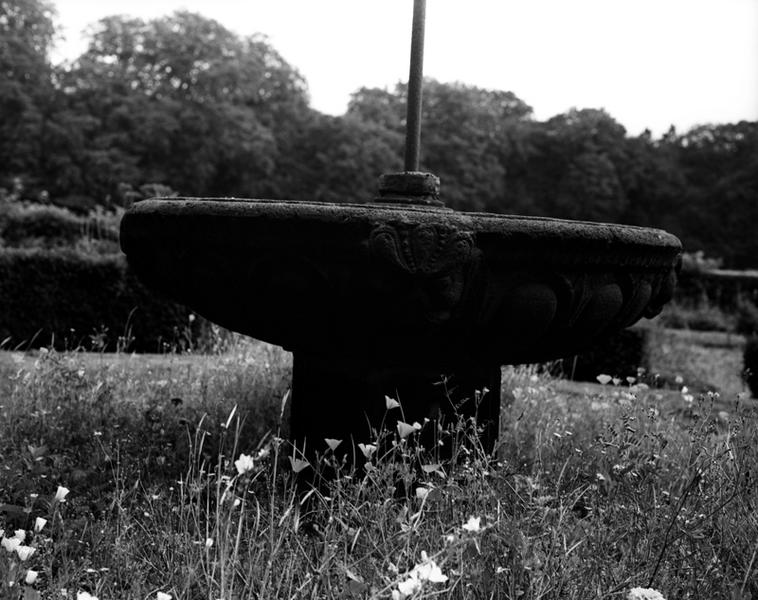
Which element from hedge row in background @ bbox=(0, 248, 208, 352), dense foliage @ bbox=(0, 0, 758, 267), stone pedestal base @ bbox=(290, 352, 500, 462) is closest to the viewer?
stone pedestal base @ bbox=(290, 352, 500, 462)

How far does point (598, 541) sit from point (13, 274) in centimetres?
750

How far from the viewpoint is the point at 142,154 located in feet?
104

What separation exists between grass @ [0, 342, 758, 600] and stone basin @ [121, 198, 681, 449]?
226 millimetres

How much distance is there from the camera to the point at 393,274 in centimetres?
257

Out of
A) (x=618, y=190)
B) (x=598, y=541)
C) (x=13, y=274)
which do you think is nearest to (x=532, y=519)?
(x=598, y=541)

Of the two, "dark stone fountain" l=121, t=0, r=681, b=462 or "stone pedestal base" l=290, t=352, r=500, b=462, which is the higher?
"dark stone fountain" l=121, t=0, r=681, b=462

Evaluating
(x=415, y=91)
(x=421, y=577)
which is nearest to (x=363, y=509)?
(x=421, y=577)

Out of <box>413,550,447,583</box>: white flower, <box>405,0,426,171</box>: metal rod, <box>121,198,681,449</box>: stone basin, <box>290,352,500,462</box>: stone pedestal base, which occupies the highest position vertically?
<box>405,0,426,171</box>: metal rod

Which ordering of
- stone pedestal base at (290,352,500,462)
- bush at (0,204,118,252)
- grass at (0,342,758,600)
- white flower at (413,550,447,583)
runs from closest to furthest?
white flower at (413,550,447,583)
grass at (0,342,758,600)
stone pedestal base at (290,352,500,462)
bush at (0,204,118,252)

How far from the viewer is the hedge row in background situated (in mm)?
8531

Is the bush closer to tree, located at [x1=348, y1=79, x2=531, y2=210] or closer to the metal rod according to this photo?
the metal rod

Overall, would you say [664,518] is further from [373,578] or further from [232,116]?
[232,116]

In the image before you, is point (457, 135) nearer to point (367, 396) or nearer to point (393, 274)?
point (367, 396)

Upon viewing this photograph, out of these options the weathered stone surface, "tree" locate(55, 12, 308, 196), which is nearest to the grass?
the weathered stone surface
